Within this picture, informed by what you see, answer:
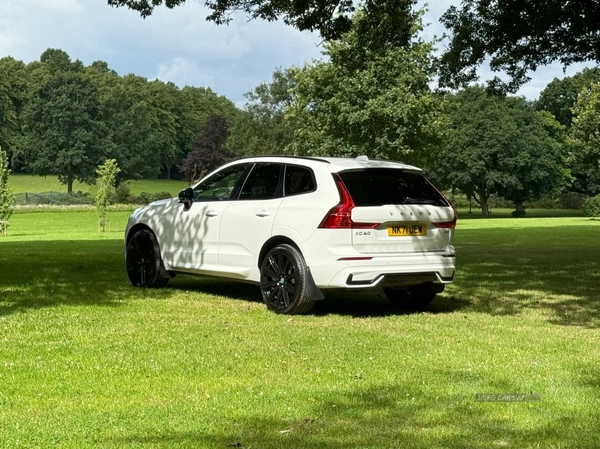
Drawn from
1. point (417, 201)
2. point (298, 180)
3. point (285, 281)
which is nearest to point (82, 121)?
point (298, 180)

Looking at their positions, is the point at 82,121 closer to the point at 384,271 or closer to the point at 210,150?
the point at 210,150

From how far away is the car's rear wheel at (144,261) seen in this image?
1252 centimetres

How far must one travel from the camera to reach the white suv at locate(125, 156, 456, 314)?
9797 mm

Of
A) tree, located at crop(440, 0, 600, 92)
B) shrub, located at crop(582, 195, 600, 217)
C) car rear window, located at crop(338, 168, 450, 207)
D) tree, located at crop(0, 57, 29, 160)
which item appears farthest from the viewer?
tree, located at crop(0, 57, 29, 160)

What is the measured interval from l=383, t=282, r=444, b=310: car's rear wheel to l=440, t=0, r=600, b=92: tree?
7.63m

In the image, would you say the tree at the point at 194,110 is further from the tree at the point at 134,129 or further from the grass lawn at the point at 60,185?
the grass lawn at the point at 60,185

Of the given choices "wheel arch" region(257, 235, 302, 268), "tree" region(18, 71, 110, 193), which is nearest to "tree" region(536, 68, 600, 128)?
"tree" region(18, 71, 110, 193)

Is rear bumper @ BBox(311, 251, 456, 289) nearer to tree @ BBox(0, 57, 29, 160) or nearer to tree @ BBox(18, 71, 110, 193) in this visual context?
tree @ BBox(18, 71, 110, 193)

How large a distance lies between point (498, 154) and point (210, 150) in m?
45.3

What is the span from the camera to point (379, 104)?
155 feet

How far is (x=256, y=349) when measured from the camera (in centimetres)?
772

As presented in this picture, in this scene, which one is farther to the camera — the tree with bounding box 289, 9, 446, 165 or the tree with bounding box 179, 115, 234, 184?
the tree with bounding box 179, 115, 234, 184

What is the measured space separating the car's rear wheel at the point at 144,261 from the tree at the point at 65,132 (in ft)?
290

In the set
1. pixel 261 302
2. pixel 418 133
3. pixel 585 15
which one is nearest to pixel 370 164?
pixel 261 302
